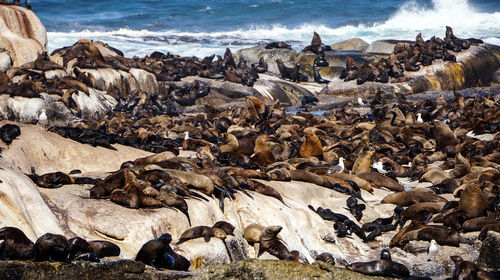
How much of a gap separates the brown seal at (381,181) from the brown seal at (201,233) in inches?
232

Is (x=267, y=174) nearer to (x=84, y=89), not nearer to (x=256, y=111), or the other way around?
(x=256, y=111)

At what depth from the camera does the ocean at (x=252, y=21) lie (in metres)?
47.2

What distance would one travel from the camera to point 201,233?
714 cm

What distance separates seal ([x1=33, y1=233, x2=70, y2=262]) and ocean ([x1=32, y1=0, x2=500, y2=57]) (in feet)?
122

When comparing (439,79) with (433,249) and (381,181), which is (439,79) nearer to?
(381,181)

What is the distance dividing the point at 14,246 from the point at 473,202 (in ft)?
23.2

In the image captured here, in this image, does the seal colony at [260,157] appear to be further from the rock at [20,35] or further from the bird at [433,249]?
the rock at [20,35]

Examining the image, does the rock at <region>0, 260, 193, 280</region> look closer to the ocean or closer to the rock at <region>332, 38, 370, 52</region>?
the rock at <region>332, 38, 370, 52</region>

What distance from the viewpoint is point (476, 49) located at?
95.5 feet

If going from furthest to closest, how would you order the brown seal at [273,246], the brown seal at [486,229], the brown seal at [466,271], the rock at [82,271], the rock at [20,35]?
the rock at [20,35], the brown seal at [486,229], the brown seal at [273,246], the brown seal at [466,271], the rock at [82,271]

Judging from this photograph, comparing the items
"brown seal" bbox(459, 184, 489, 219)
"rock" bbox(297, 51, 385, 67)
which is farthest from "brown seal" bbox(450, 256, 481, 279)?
"rock" bbox(297, 51, 385, 67)

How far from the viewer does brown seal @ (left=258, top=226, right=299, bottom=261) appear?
25.0ft

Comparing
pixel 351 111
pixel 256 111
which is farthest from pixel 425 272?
pixel 351 111

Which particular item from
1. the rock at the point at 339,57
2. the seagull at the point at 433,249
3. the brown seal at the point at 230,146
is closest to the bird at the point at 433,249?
the seagull at the point at 433,249
